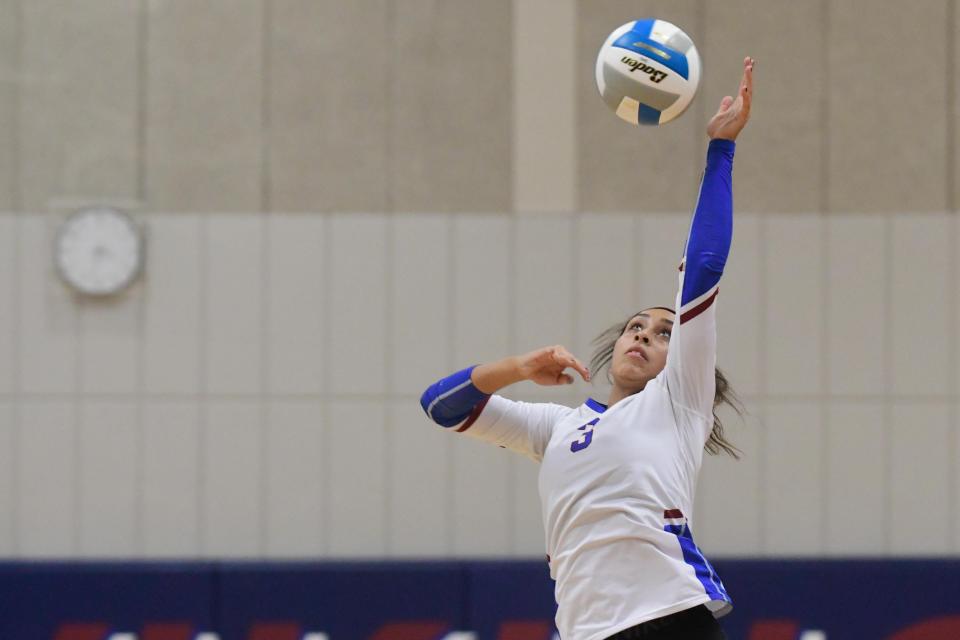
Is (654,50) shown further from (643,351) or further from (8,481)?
(8,481)

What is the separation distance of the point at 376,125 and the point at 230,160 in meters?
0.84

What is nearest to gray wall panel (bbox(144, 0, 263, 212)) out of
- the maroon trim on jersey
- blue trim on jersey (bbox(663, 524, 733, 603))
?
the maroon trim on jersey

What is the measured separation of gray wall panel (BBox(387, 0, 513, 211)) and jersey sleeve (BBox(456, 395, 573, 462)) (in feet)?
11.1

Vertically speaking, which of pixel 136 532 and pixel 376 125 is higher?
pixel 376 125

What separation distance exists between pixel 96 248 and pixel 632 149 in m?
3.01

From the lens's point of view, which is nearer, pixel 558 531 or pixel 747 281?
pixel 558 531

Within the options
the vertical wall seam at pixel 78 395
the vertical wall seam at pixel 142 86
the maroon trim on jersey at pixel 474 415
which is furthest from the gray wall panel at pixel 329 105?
the maroon trim on jersey at pixel 474 415

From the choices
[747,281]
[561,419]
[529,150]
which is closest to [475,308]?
[529,150]

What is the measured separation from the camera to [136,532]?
22.8 feet

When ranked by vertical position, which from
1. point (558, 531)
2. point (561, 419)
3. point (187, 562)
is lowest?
point (187, 562)

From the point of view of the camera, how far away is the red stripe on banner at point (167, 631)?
676 centimetres

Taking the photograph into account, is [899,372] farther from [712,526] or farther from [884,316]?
[712,526]

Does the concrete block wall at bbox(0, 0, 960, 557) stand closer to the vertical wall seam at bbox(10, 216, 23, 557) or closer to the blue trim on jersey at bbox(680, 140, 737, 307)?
the vertical wall seam at bbox(10, 216, 23, 557)

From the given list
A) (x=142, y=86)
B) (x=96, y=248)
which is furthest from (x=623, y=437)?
(x=142, y=86)
